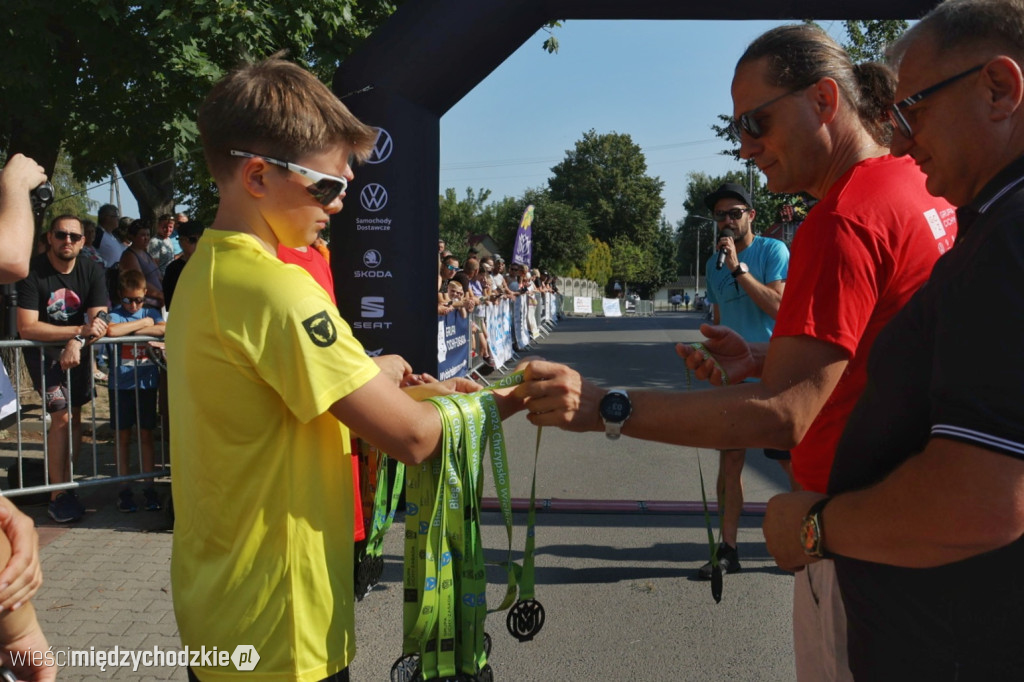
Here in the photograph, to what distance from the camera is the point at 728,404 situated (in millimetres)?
2064

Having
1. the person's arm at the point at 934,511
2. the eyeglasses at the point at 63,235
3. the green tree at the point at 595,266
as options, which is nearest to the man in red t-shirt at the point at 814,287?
the person's arm at the point at 934,511

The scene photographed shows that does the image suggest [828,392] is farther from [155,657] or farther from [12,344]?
[12,344]

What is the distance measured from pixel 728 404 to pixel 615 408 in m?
0.31

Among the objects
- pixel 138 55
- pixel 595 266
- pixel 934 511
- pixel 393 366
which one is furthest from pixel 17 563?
pixel 595 266

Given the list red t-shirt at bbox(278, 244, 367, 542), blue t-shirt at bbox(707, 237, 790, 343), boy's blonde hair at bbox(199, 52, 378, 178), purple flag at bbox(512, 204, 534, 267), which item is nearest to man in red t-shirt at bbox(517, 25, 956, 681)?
boy's blonde hair at bbox(199, 52, 378, 178)

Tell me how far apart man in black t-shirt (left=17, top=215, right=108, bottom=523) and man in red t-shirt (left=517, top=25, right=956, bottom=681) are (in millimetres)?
4999

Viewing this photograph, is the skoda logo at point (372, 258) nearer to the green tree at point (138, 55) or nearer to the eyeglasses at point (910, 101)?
the green tree at point (138, 55)

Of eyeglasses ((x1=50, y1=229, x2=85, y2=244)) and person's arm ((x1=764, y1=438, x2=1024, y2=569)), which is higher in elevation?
eyeglasses ((x1=50, y1=229, x2=85, y2=244))

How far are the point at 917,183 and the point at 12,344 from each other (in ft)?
Answer: 18.4

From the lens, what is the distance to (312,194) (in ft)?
6.41

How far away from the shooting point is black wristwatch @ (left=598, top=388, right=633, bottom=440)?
2213 mm

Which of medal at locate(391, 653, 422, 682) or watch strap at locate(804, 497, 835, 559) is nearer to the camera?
watch strap at locate(804, 497, 835, 559)

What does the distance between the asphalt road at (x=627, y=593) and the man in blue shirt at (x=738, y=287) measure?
34 centimetres

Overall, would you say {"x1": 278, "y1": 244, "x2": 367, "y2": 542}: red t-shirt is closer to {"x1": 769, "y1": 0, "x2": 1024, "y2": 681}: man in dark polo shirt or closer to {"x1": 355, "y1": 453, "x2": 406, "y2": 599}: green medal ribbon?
{"x1": 355, "y1": 453, "x2": 406, "y2": 599}: green medal ribbon
